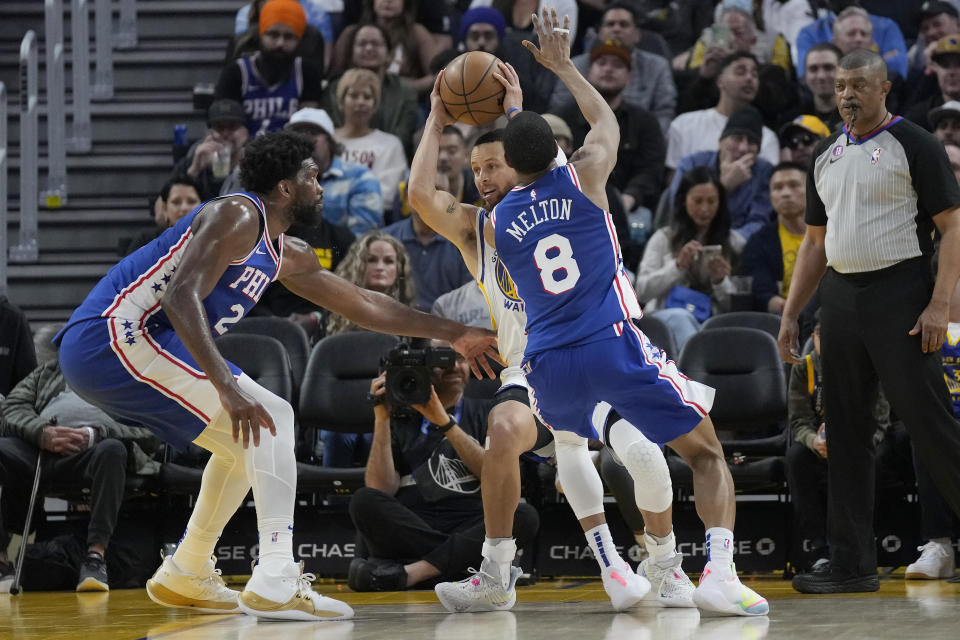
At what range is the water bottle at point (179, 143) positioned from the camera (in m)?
10.7

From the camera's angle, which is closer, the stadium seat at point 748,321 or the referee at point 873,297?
the referee at point 873,297

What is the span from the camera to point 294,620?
4.94m

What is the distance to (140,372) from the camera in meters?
5.07

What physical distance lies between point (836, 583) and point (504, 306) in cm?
194

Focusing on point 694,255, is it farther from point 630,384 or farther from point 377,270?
point 630,384

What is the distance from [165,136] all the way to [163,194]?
2666 millimetres

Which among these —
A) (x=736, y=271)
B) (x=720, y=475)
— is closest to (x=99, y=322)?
(x=720, y=475)

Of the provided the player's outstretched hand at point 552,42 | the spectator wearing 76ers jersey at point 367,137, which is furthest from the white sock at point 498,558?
the spectator wearing 76ers jersey at point 367,137

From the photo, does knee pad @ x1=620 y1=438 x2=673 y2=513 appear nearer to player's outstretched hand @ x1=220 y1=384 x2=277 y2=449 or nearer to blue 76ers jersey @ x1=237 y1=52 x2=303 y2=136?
player's outstretched hand @ x1=220 y1=384 x2=277 y2=449

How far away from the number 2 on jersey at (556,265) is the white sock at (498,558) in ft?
3.88

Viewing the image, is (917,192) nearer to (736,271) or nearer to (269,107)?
(736,271)

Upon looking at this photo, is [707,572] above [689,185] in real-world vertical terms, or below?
below

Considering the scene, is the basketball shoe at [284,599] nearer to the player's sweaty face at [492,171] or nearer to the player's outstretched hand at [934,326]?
the player's sweaty face at [492,171]

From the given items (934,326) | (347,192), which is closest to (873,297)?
(934,326)
